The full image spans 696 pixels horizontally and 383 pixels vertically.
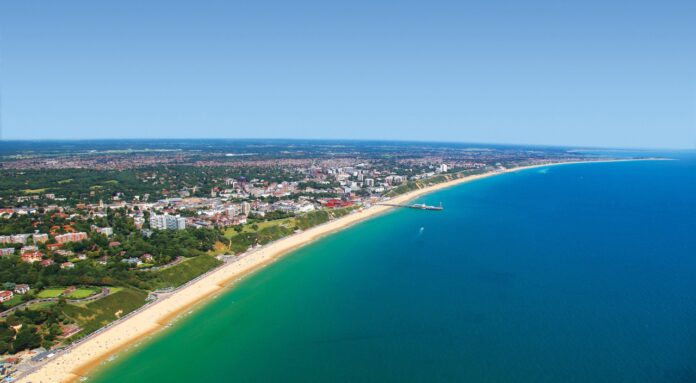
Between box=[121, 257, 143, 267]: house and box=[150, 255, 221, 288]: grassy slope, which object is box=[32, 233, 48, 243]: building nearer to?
box=[121, 257, 143, 267]: house

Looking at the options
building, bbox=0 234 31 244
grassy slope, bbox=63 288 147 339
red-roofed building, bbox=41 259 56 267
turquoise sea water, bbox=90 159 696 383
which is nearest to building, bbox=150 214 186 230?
building, bbox=0 234 31 244

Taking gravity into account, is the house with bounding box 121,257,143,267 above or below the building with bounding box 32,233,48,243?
below

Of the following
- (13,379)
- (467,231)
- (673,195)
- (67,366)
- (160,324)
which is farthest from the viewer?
(673,195)

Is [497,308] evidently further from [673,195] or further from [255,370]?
[673,195]

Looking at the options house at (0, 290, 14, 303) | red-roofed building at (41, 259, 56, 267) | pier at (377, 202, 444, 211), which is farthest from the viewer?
pier at (377, 202, 444, 211)

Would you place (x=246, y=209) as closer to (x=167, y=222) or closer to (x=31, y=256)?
(x=167, y=222)

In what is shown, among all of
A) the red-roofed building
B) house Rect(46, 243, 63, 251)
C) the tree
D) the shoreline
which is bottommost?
the shoreline

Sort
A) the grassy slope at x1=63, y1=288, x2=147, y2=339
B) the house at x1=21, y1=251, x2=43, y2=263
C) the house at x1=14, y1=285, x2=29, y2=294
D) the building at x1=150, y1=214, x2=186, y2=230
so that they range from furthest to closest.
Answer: the building at x1=150, y1=214, x2=186, y2=230 < the house at x1=21, y1=251, x2=43, y2=263 < the house at x1=14, y1=285, x2=29, y2=294 < the grassy slope at x1=63, y1=288, x2=147, y2=339

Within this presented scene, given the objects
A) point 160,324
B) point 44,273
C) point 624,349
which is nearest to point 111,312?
point 160,324
